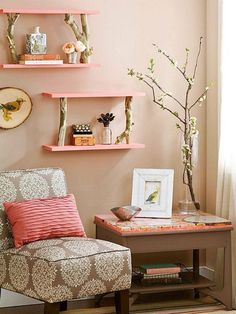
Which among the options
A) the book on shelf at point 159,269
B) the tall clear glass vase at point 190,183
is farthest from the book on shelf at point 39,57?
the book on shelf at point 159,269

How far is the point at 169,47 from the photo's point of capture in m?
Answer: 5.29

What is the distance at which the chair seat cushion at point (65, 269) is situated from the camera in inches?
164

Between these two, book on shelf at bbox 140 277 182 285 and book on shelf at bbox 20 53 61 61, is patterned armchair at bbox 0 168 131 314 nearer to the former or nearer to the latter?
book on shelf at bbox 140 277 182 285

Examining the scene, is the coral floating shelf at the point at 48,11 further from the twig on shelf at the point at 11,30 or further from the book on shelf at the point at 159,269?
the book on shelf at the point at 159,269

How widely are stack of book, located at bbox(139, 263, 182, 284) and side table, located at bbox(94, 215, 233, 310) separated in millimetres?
48

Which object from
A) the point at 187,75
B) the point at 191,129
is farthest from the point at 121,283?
the point at 187,75

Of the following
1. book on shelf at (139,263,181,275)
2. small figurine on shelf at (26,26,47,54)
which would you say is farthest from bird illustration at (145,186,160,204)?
small figurine on shelf at (26,26,47,54)

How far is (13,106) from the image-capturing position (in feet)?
16.1

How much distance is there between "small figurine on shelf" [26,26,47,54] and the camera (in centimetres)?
484

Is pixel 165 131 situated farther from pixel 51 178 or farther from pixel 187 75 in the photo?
pixel 51 178

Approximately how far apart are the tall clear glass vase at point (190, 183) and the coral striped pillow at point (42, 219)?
2.82 ft

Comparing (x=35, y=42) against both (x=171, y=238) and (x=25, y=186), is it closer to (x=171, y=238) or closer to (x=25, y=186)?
(x=25, y=186)

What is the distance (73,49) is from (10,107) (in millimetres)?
533

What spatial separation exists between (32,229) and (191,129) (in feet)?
4.20
